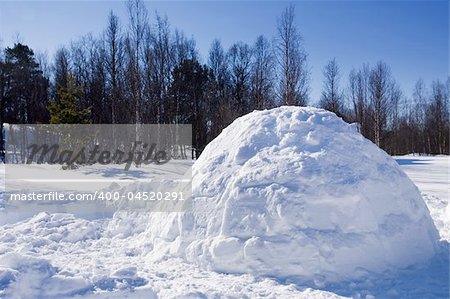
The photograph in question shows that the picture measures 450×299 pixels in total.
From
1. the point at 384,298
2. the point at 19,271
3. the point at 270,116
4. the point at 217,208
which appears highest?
the point at 270,116

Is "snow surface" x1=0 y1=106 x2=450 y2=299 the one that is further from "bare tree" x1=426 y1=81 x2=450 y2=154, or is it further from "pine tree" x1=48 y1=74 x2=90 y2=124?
"bare tree" x1=426 y1=81 x2=450 y2=154

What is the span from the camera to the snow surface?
3.63 m

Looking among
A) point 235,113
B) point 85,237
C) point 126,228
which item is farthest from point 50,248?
point 235,113

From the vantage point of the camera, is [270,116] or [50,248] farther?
[270,116]

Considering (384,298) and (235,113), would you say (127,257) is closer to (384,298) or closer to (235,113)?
(384,298)

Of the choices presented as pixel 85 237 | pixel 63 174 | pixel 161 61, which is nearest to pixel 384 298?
pixel 85 237

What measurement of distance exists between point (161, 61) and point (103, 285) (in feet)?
68.0

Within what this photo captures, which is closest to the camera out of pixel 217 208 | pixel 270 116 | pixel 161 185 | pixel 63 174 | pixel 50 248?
pixel 217 208

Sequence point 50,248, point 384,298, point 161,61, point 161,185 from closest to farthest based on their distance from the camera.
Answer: point 384,298
point 50,248
point 161,185
point 161,61

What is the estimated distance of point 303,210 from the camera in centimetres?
419

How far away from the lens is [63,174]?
13.1 meters

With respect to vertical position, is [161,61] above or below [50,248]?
above

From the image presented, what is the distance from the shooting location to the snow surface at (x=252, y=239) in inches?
143

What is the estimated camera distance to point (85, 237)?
5656 millimetres
